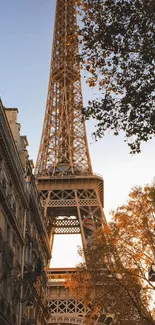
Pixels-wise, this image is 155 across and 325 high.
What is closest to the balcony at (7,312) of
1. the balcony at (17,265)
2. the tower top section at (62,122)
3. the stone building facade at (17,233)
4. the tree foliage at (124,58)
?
the stone building facade at (17,233)

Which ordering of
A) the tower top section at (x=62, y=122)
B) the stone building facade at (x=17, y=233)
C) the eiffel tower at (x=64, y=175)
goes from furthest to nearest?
the tower top section at (x=62, y=122) → the eiffel tower at (x=64, y=175) → the stone building facade at (x=17, y=233)

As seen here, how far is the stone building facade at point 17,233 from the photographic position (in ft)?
95.0

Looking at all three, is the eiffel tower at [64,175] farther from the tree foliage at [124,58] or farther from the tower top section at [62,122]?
the tree foliage at [124,58]

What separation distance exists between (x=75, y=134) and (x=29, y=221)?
40.3 m

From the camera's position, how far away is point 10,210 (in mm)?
30312

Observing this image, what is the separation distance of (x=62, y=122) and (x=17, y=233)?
46.9 m

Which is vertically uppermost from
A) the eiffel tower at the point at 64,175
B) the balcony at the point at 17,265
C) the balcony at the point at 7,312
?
the eiffel tower at the point at 64,175

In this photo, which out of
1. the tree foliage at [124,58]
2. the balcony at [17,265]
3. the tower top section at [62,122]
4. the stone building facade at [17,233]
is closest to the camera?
the tree foliage at [124,58]

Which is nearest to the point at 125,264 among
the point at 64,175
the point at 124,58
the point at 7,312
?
the point at 7,312

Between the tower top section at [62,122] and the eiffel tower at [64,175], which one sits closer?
the eiffel tower at [64,175]

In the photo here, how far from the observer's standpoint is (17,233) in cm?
3309

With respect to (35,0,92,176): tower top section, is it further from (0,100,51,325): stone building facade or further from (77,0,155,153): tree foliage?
(77,0,155,153): tree foliage

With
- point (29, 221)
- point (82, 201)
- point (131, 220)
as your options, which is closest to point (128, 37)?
point (131, 220)

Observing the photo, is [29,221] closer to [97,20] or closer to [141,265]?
[141,265]
